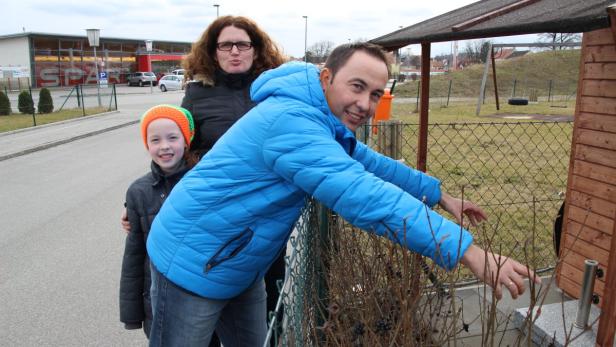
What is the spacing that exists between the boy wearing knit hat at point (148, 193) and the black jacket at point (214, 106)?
310 mm

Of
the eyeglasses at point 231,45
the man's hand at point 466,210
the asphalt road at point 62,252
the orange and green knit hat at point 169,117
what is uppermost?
the eyeglasses at point 231,45

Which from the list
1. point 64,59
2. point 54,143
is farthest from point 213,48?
point 64,59

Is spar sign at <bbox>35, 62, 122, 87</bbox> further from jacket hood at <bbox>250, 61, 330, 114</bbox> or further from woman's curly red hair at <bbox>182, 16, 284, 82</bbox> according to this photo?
jacket hood at <bbox>250, 61, 330, 114</bbox>

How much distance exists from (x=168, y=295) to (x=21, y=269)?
376 cm

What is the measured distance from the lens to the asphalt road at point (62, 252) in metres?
3.80

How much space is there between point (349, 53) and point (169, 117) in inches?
43.2

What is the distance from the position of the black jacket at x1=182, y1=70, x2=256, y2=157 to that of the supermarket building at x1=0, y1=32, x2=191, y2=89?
43226 mm

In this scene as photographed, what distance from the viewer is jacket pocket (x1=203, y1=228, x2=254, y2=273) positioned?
171cm

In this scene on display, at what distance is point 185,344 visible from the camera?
1930mm

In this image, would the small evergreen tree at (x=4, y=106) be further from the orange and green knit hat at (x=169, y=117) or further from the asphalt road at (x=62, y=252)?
the orange and green knit hat at (x=169, y=117)

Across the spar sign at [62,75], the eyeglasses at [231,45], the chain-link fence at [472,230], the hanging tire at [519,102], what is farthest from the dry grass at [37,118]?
the spar sign at [62,75]

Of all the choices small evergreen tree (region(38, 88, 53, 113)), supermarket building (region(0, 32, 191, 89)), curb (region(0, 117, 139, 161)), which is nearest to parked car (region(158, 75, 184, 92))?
supermarket building (region(0, 32, 191, 89))

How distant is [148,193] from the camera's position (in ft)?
7.74

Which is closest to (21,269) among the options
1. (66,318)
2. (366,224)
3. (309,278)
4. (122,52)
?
(66,318)
